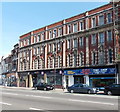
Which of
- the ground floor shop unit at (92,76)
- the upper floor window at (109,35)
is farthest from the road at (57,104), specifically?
the upper floor window at (109,35)

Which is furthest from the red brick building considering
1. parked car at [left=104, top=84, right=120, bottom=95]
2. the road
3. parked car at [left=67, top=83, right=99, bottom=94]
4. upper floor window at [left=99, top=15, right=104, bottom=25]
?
the road

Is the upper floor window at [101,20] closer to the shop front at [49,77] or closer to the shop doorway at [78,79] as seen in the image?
the shop doorway at [78,79]

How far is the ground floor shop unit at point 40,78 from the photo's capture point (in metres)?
45.6

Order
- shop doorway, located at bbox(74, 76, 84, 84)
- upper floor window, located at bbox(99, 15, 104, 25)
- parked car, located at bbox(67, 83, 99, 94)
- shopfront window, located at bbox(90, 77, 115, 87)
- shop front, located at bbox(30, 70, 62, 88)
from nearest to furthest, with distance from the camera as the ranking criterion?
parked car, located at bbox(67, 83, 99, 94) < shopfront window, located at bbox(90, 77, 115, 87) < upper floor window, located at bbox(99, 15, 104, 25) < shop doorway, located at bbox(74, 76, 84, 84) < shop front, located at bbox(30, 70, 62, 88)

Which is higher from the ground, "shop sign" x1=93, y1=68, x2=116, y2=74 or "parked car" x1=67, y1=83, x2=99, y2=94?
"shop sign" x1=93, y1=68, x2=116, y2=74

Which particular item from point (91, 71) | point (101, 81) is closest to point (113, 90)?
point (101, 81)

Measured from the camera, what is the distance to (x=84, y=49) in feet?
133

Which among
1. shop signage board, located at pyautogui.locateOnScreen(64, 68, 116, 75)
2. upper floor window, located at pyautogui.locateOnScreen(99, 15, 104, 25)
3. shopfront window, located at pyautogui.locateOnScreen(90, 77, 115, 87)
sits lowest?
shopfront window, located at pyautogui.locateOnScreen(90, 77, 115, 87)

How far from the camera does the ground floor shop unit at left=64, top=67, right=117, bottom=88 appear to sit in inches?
1411

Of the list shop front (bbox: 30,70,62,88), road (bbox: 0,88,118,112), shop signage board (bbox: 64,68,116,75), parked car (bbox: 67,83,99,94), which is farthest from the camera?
shop front (bbox: 30,70,62,88)

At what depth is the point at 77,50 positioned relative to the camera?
138 ft

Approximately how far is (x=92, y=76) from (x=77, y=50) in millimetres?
6040

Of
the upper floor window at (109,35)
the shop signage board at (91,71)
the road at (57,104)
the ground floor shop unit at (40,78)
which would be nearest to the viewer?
the road at (57,104)

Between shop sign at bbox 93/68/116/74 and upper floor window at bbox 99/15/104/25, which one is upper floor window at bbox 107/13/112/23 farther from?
shop sign at bbox 93/68/116/74
